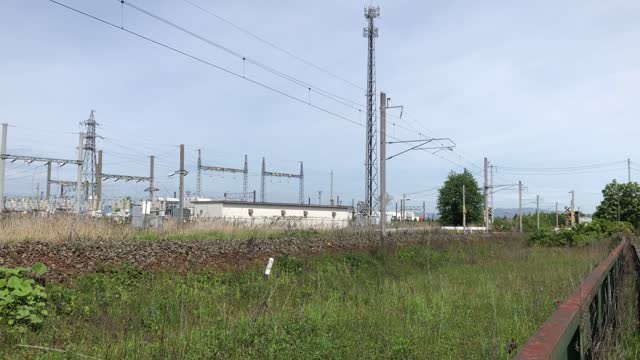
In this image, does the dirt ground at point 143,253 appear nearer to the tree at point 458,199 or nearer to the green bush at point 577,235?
the green bush at point 577,235

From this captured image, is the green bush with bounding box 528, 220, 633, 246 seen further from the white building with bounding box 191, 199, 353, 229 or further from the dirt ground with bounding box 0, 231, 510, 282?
the white building with bounding box 191, 199, 353, 229

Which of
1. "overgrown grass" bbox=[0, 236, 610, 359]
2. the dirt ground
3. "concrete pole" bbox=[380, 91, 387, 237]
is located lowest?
"overgrown grass" bbox=[0, 236, 610, 359]

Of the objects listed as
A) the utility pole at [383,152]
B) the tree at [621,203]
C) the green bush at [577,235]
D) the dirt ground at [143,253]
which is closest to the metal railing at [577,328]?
the dirt ground at [143,253]

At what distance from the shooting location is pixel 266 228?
34.2 m

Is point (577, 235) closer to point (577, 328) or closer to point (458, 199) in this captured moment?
point (577, 328)

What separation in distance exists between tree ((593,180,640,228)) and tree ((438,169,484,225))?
1692cm

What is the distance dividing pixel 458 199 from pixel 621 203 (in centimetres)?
2191

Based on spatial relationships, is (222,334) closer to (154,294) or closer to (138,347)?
(138,347)

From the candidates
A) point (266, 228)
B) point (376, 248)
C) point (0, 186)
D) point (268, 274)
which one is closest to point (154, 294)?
point (268, 274)

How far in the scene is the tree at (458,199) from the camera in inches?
3155

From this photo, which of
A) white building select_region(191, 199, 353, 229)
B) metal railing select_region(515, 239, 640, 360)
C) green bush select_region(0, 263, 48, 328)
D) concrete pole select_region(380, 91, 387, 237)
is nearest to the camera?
metal railing select_region(515, 239, 640, 360)

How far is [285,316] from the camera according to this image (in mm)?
8500

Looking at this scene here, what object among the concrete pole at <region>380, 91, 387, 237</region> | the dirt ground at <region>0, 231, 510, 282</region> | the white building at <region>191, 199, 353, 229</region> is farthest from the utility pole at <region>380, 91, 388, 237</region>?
the white building at <region>191, 199, 353, 229</region>

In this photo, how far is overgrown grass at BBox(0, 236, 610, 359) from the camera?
627 centimetres
